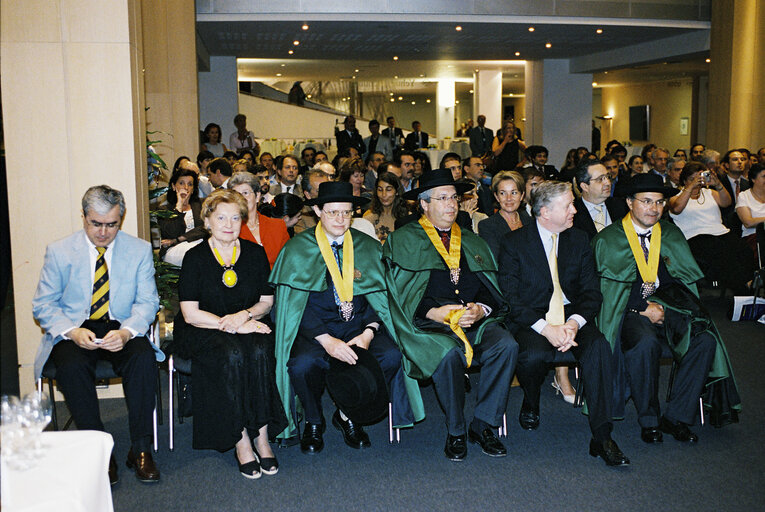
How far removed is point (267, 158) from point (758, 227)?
6.60 meters

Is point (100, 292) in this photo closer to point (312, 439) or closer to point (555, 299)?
point (312, 439)

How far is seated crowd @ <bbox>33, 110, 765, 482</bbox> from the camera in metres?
3.95

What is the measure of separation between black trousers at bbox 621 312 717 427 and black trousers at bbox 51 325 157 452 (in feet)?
8.92

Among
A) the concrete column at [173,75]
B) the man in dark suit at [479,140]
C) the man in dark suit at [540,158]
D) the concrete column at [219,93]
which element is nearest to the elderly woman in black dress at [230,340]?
the man in dark suit at [540,158]

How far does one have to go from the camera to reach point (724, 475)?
377cm

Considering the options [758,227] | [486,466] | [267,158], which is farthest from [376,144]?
[486,466]

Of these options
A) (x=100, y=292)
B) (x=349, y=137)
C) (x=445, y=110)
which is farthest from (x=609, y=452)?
(x=445, y=110)

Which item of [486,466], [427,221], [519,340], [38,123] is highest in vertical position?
[38,123]

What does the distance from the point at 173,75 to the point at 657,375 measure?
8.41 metres

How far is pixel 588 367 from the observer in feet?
13.6

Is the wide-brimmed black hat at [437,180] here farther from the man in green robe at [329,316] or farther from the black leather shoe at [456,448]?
the black leather shoe at [456,448]

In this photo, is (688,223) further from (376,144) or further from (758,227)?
(376,144)

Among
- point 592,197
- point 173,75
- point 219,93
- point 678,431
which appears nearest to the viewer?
point 678,431

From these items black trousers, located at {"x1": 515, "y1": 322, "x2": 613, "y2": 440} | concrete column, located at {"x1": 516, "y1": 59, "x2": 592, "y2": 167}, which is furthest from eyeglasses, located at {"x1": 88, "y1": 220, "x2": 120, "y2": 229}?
concrete column, located at {"x1": 516, "y1": 59, "x2": 592, "y2": 167}
